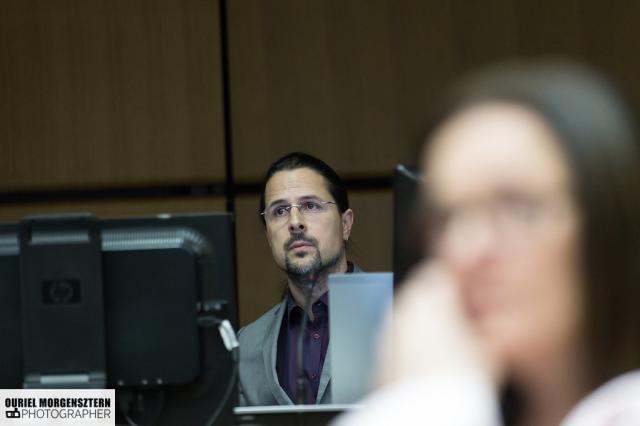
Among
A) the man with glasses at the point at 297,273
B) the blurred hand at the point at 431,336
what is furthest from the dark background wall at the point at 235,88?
the blurred hand at the point at 431,336

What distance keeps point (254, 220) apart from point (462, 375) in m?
2.86

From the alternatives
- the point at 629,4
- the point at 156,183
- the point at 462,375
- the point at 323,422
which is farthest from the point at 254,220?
the point at 462,375

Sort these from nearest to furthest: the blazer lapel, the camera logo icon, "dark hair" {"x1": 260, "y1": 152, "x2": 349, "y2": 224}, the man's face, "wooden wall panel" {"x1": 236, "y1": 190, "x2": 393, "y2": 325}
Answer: the camera logo icon < the blazer lapel < the man's face < "dark hair" {"x1": 260, "y1": 152, "x2": 349, "y2": 224} < "wooden wall panel" {"x1": 236, "y1": 190, "x2": 393, "y2": 325}

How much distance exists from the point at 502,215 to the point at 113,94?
2.98m

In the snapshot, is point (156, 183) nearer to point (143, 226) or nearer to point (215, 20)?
point (215, 20)

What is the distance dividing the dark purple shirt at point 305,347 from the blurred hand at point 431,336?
1.80 metres

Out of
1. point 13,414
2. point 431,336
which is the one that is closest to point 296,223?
point 13,414

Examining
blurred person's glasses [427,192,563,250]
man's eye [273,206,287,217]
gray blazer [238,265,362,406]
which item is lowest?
gray blazer [238,265,362,406]

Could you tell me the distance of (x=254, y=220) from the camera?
3211 mm

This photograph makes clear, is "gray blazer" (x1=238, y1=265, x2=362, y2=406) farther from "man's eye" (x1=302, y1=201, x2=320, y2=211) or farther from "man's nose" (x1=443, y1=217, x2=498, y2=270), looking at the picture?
"man's nose" (x1=443, y1=217, x2=498, y2=270)

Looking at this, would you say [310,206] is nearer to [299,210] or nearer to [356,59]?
[299,210]

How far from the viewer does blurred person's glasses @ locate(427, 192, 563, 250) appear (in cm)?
36

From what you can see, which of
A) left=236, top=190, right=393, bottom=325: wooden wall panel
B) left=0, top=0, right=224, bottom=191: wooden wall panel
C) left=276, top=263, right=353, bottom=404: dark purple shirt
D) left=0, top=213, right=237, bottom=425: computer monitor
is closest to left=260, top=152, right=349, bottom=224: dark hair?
left=276, top=263, right=353, bottom=404: dark purple shirt

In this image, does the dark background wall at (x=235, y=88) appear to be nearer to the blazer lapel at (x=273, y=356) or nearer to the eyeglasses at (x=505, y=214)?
the blazer lapel at (x=273, y=356)
